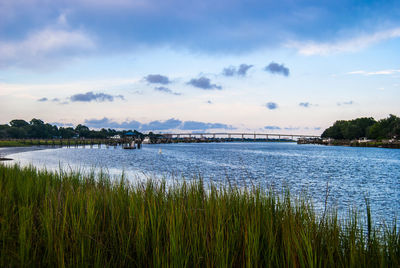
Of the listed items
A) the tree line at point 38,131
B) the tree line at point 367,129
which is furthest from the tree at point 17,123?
the tree line at point 367,129

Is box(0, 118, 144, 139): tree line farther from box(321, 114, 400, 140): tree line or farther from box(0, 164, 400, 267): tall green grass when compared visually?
box(0, 164, 400, 267): tall green grass

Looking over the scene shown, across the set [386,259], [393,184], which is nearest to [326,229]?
[386,259]

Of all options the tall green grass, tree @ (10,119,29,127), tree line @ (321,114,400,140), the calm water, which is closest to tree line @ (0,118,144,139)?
tree @ (10,119,29,127)

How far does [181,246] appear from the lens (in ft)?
13.0

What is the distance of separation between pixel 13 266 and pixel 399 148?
11362 centimetres

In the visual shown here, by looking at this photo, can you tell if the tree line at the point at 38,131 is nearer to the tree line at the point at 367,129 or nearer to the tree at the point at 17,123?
the tree at the point at 17,123

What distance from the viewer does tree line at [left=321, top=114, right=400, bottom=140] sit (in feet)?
350

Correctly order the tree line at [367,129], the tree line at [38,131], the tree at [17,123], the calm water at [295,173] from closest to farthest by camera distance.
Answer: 1. the calm water at [295,173]
2. the tree line at [367,129]
3. the tree line at [38,131]
4. the tree at [17,123]

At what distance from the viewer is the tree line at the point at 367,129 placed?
350 feet

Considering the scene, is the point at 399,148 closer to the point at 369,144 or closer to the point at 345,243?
the point at 369,144

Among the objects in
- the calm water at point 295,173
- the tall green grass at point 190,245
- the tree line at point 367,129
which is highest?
the tree line at point 367,129

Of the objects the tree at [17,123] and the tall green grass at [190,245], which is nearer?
the tall green grass at [190,245]

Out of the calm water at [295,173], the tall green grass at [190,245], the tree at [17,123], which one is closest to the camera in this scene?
the tall green grass at [190,245]

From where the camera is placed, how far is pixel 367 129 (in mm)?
129125
